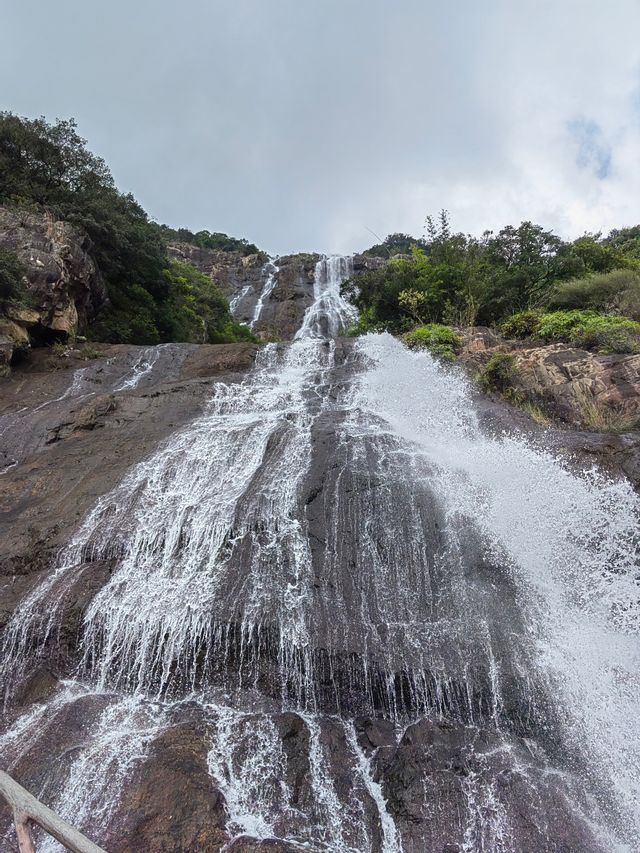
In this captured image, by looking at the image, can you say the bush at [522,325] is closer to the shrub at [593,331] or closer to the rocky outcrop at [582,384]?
the shrub at [593,331]

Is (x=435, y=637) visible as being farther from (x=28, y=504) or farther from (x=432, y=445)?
(x=28, y=504)

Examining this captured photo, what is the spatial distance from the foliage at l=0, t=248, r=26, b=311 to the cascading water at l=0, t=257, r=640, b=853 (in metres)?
7.65

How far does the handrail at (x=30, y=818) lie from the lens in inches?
70.0

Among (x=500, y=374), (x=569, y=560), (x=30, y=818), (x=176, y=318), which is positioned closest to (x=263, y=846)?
(x=30, y=818)

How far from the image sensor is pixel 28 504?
26.9ft

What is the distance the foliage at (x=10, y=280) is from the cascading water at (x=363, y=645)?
7.65 m

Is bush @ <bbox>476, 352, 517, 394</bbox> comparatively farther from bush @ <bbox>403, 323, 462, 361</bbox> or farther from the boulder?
the boulder

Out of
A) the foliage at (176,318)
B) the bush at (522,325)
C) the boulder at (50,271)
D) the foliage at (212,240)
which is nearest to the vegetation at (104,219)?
the foliage at (176,318)

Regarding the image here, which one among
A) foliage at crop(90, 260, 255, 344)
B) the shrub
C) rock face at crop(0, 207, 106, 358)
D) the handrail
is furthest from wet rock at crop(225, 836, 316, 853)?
foliage at crop(90, 260, 255, 344)

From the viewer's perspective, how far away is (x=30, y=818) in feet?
6.32

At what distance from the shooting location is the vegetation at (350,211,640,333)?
15197mm

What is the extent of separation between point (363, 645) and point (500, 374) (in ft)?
28.0

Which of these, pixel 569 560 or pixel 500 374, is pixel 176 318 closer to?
pixel 500 374

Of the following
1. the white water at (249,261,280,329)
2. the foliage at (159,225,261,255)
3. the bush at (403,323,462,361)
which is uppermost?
the foliage at (159,225,261,255)
